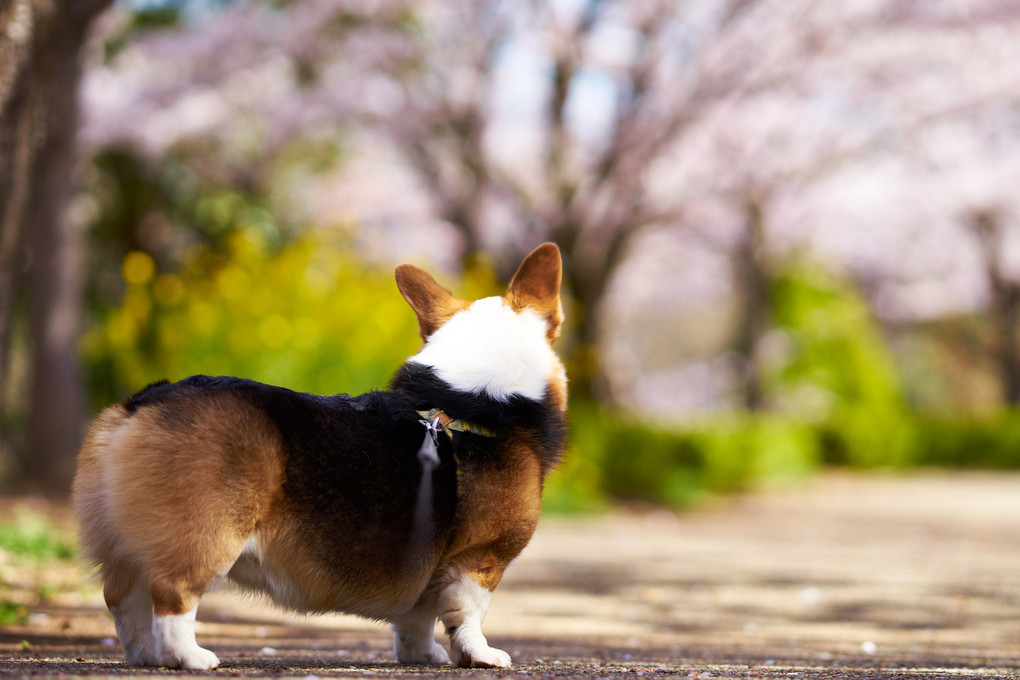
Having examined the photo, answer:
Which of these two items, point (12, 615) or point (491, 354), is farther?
point (12, 615)

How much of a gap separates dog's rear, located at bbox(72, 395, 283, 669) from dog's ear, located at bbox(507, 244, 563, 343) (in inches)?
34.5

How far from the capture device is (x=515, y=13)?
1100 centimetres

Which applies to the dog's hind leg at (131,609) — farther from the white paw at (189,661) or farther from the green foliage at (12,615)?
the green foliage at (12,615)

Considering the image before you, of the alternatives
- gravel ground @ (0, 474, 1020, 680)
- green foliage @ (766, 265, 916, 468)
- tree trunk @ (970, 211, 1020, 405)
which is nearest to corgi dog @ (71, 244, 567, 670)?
gravel ground @ (0, 474, 1020, 680)

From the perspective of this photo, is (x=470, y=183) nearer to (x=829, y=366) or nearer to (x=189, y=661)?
(x=189, y=661)

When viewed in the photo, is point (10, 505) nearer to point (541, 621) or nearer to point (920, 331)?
point (541, 621)

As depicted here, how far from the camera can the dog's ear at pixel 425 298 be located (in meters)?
2.80

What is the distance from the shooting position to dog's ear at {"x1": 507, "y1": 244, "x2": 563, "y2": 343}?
2896 mm

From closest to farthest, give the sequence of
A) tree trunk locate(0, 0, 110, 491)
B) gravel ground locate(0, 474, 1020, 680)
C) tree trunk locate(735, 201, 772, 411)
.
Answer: gravel ground locate(0, 474, 1020, 680) < tree trunk locate(0, 0, 110, 491) < tree trunk locate(735, 201, 772, 411)

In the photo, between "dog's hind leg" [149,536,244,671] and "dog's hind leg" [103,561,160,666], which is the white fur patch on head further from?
"dog's hind leg" [103,561,160,666]

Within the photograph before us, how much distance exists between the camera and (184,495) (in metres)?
2.31

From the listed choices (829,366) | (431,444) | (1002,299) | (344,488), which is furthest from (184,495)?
(1002,299)

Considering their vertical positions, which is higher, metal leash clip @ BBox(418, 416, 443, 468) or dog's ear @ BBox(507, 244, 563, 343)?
dog's ear @ BBox(507, 244, 563, 343)

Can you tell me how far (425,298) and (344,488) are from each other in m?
0.64
